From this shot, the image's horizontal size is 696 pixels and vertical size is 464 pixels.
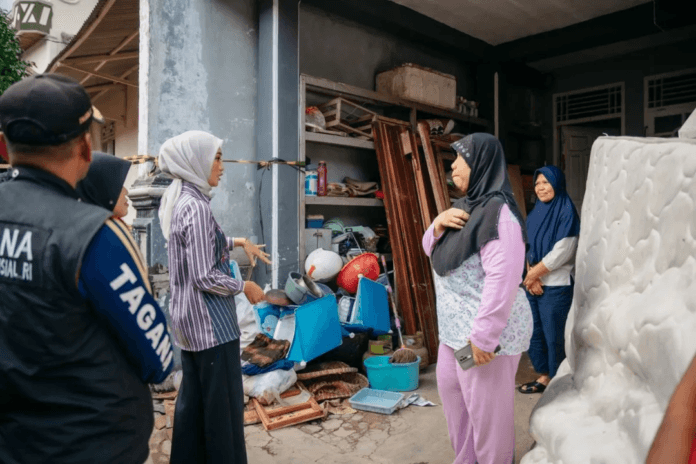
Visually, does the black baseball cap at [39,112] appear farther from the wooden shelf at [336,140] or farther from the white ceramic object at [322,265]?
the wooden shelf at [336,140]

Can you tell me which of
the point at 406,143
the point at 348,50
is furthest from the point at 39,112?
the point at 348,50

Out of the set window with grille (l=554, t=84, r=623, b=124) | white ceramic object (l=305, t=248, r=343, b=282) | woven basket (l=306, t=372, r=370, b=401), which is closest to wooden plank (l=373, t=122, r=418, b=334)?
white ceramic object (l=305, t=248, r=343, b=282)

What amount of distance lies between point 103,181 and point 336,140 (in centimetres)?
357

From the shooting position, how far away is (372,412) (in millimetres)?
3564

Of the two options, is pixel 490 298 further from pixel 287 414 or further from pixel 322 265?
pixel 322 265

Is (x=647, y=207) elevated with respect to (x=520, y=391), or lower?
elevated

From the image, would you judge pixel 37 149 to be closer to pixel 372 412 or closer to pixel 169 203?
pixel 169 203

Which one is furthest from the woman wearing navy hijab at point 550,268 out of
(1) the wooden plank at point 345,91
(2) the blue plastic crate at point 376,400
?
(1) the wooden plank at point 345,91

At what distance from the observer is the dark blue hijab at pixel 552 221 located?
11.9 ft

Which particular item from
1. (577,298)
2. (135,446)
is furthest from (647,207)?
(135,446)

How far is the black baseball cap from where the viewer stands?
103 cm

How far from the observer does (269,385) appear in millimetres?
3521

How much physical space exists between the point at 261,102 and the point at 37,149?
11.5 feet

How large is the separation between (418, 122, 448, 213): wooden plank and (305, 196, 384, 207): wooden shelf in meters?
0.58
